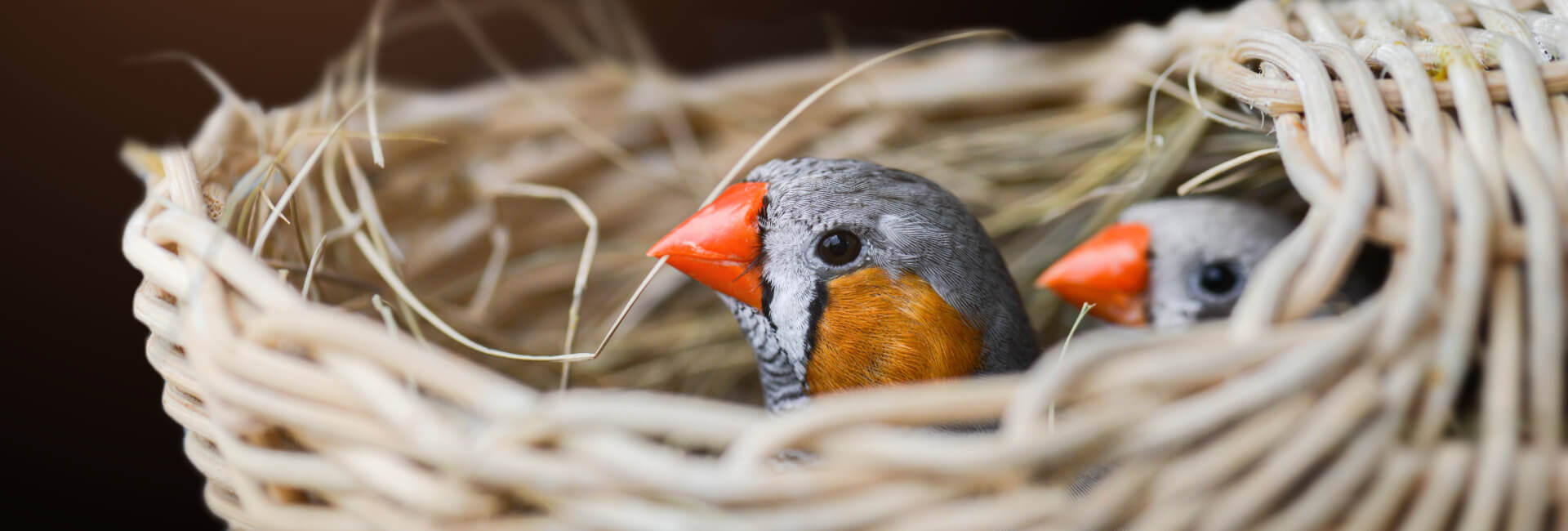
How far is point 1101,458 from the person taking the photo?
1.69 ft

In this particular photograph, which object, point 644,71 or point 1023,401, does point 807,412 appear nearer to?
point 1023,401

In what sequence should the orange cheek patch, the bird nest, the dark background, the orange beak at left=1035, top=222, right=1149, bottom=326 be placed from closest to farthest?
the bird nest → the orange cheek patch → the orange beak at left=1035, top=222, right=1149, bottom=326 → the dark background

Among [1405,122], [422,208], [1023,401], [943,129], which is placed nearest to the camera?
[1023,401]

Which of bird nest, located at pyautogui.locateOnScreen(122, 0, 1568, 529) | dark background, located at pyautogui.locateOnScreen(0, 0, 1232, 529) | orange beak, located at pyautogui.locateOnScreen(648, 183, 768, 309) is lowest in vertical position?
bird nest, located at pyautogui.locateOnScreen(122, 0, 1568, 529)

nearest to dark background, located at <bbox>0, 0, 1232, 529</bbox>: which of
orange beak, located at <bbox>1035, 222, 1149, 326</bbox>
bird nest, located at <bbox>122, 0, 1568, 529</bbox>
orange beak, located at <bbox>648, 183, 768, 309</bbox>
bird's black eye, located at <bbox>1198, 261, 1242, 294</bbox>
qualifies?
bird nest, located at <bbox>122, 0, 1568, 529</bbox>

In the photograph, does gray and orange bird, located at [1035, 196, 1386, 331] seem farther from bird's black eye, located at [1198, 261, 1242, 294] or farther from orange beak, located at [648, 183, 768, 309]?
orange beak, located at [648, 183, 768, 309]

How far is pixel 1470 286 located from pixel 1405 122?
0.86 feet

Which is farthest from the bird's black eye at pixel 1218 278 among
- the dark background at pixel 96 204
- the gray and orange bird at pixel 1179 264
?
the dark background at pixel 96 204

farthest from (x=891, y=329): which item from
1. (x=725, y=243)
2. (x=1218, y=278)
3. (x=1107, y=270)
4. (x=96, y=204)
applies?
(x=96, y=204)

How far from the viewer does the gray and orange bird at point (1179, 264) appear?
1.16 metres

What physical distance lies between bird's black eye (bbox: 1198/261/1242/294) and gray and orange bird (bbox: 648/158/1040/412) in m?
0.34

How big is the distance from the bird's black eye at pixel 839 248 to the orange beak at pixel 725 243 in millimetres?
67

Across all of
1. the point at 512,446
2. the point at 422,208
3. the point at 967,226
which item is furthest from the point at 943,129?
the point at 512,446

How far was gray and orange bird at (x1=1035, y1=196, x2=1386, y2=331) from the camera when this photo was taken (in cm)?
116
